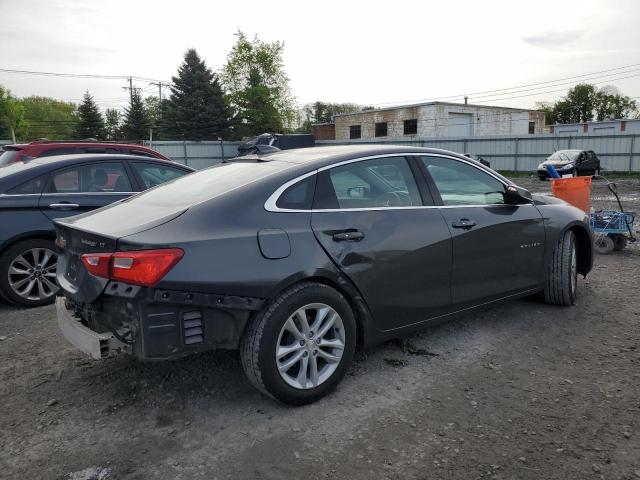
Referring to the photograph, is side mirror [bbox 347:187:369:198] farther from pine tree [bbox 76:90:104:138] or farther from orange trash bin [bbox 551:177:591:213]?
pine tree [bbox 76:90:104:138]

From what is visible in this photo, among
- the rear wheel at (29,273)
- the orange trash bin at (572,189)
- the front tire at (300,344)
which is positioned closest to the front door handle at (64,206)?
the rear wheel at (29,273)

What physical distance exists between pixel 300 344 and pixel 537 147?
28.4 m

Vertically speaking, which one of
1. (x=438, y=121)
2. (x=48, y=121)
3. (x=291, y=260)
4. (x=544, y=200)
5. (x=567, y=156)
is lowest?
(x=291, y=260)

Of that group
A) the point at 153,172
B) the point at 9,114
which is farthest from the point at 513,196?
the point at 9,114

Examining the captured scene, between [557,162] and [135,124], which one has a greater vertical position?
[135,124]

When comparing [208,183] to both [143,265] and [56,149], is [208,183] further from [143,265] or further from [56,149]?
[56,149]

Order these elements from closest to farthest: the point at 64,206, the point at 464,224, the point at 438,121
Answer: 1. the point at 464,224
2. the point at 64,206
3. the point at 438,121

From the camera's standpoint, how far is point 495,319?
4570 millimetres

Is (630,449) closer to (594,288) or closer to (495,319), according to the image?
(495,319)

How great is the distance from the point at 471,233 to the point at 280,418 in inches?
76.2

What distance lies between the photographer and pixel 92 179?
5.70 m

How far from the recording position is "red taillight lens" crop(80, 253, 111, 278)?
2775 millimetres

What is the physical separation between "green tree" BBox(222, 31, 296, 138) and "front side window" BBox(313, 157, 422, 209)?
48048mm

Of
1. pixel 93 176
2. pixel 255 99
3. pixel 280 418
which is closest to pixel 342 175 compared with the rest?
pixel 280 418
